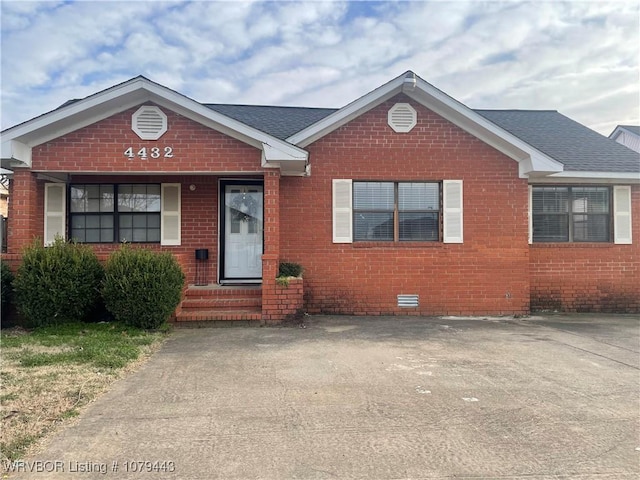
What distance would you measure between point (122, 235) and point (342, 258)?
Answer: 4.76 m

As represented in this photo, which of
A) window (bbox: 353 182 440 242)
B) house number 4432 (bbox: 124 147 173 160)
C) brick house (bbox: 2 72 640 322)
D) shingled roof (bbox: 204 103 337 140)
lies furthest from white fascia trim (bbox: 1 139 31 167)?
window (bbox: 353 182 440 242)

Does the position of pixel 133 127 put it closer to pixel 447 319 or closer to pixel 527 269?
pixel 447 319

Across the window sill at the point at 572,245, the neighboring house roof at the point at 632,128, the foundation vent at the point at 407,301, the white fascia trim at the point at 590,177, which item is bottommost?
the foundation vent at the point at 407,301

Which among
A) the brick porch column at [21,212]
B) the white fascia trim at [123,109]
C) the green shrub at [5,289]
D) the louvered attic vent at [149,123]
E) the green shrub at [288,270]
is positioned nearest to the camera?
the green shrub at [5,289]

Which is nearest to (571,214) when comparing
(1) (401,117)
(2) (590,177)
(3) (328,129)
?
(2) (590,177)

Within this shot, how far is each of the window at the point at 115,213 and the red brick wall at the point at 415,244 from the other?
2961 mm

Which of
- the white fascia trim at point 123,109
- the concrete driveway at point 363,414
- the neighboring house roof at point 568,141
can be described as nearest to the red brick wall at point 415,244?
the white fascia trim at point 123,109

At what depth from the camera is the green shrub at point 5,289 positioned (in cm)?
Answer: 711

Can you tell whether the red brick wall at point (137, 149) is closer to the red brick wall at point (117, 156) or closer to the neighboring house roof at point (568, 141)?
the red brick wall at point (117, 156)

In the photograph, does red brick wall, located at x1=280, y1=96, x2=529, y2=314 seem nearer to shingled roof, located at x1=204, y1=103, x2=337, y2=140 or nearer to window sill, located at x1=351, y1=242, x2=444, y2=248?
window sill, located at x1=351, y1=242, x2=444, y2=248

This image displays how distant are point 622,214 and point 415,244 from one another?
5076 mm

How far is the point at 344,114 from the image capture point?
8.69 meters

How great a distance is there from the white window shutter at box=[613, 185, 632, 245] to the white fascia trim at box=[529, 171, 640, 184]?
24 centimetres

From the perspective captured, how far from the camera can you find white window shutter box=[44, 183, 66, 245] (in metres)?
9.15
